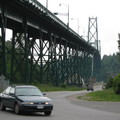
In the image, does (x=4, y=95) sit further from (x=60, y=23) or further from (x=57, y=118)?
(x=60, y=23)

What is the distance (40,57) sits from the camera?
69562mm

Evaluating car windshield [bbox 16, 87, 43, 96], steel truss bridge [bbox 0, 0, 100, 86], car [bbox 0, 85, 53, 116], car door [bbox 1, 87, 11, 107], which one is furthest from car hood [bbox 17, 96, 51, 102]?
steel truss bridge [bbox 0, 0, 100, 86]

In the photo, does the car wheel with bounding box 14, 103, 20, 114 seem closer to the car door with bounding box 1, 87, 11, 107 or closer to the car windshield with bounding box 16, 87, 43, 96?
the car windshield with bounding box 16, 87, 43, 96

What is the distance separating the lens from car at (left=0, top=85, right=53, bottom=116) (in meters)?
17.9

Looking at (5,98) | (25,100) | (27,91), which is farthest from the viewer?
(5,98)

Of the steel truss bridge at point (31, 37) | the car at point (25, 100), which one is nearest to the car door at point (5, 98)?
the car at point (25, 100)

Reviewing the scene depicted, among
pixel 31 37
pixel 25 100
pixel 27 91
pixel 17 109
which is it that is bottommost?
pixel 17 109

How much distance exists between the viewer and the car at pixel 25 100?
17906 mm

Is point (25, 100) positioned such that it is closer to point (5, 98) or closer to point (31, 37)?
point (5, 98)

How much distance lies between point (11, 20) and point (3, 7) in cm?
570

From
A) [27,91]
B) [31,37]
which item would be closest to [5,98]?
[27,91]

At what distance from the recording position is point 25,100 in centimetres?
1806

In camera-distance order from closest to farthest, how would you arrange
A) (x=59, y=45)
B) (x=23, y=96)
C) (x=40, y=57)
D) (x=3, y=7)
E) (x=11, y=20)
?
(x=23, y=96)
(x=3, y=7)
(x=11, y=20)
(x=40, y=57)
(x=59, y=45)

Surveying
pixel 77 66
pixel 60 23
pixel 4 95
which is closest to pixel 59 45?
pixel 60 23
